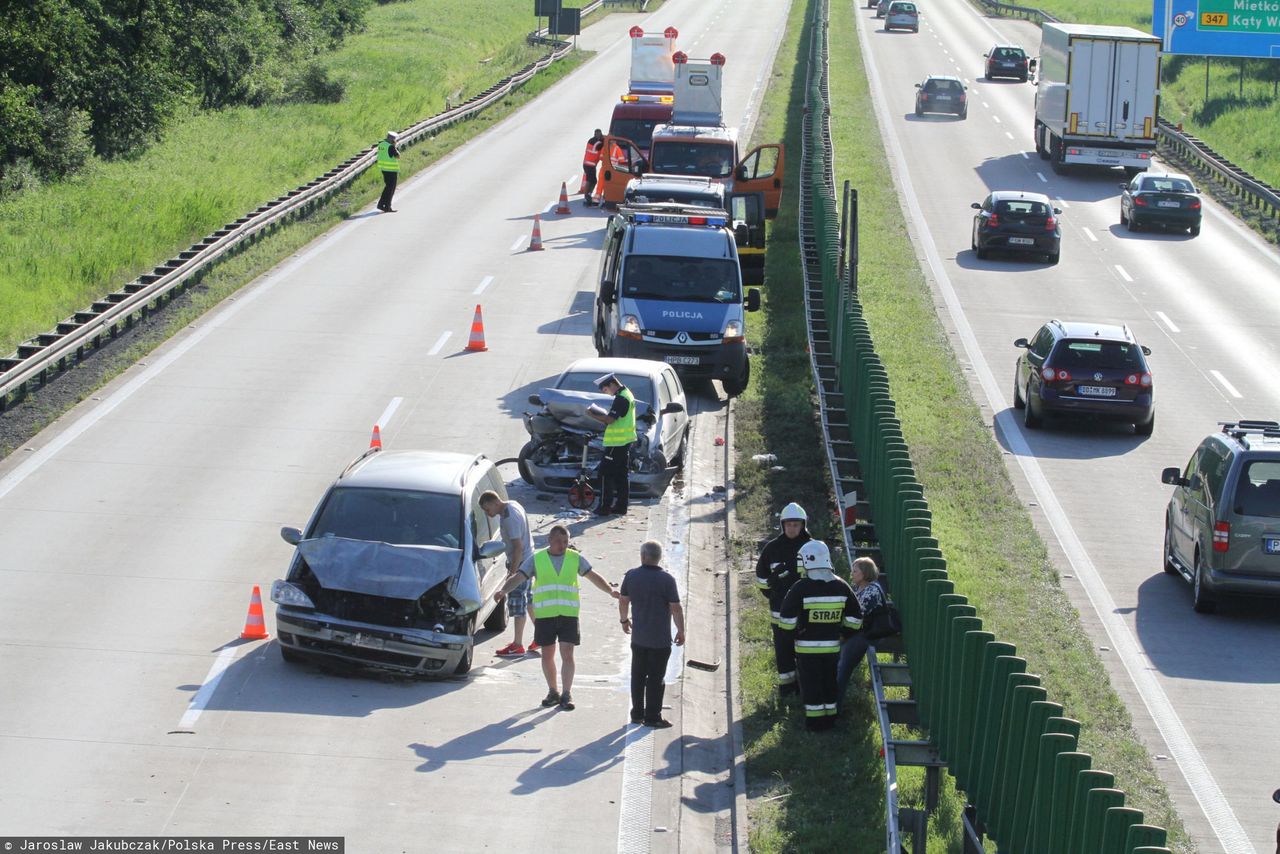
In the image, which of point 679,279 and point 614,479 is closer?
point 614,479

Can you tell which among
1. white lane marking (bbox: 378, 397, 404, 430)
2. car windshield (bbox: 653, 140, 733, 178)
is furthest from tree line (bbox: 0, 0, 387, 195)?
white lane marking (bbox: 378, 397, 404, 430)

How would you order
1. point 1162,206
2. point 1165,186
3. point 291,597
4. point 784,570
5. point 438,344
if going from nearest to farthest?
point 291,597 < point 784,570 < point 438,344 < point 1162,206 < point 1165,186

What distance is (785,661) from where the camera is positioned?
13.5 metres

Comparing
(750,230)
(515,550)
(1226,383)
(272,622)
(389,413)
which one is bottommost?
(1226,383)

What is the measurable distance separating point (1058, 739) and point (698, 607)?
23.3ft

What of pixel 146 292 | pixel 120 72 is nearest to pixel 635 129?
pixel 120 72

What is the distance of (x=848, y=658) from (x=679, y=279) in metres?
12.3

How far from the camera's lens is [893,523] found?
582 inches

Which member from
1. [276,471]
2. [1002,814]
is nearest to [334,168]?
[276,471]

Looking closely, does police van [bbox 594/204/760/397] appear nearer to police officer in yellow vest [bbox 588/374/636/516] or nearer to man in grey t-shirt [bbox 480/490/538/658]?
police officer in yellow vest [bbox 588/374/636/516]

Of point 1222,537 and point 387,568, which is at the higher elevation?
point 387,568

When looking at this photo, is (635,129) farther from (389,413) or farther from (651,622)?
(651,622)

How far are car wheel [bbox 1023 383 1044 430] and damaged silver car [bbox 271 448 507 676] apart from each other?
39.2ft

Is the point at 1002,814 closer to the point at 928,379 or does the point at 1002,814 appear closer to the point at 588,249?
the point at 928,379
